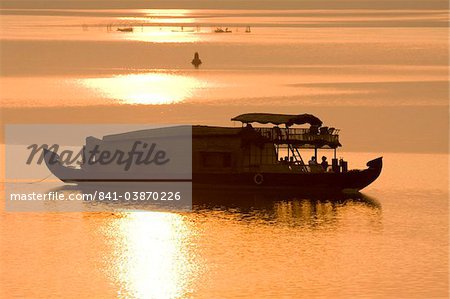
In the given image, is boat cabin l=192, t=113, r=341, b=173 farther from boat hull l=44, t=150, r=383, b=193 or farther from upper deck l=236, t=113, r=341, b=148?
boat hull l=44, t=150, r=383, b=193

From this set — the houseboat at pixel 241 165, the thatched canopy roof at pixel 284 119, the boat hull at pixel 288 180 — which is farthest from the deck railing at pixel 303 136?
the boat hull at pixel 288 180

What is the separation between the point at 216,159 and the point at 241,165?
1790 mm

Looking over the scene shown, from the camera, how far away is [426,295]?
74.6 m

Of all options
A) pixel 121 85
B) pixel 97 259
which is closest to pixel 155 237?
pixel 97 259

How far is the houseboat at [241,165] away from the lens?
10644cm

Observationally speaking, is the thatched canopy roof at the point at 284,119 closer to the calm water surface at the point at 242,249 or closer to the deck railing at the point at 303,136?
the deck railing at the point at 303,136

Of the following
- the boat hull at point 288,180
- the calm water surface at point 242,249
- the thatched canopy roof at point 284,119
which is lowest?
the calm water surface at point 242,249

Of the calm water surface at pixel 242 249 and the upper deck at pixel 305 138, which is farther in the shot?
the upper deck at pixel 305 138

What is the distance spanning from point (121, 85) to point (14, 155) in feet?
245

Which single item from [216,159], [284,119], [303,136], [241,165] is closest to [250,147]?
[241,165]

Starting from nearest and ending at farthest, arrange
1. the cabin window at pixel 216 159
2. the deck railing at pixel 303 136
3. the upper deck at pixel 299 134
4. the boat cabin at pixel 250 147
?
the boat cabin at pixel 250 147 → the upper deck at pixel 299 134 → the deck railing at pixel 303 136 → the cabin window at pixel 216 159

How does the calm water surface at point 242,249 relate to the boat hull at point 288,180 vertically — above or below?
below

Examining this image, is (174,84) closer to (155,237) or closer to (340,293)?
(155,237)

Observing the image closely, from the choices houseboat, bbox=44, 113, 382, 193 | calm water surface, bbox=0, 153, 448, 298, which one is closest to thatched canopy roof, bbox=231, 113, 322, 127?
houseboat, bbox=44, 113, 382, 193
